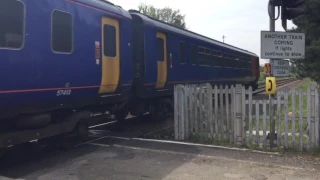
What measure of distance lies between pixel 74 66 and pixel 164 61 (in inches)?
196

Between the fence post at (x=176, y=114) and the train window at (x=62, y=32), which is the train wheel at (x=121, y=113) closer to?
the fence post at (x=176, y=114)

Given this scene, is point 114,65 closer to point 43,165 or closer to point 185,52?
point 43,165

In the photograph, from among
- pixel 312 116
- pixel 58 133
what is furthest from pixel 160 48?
pixel 312 116

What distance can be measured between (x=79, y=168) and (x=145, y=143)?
2.35 m

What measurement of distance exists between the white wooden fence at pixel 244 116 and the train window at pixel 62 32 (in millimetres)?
3278

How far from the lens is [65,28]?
24.1 ft

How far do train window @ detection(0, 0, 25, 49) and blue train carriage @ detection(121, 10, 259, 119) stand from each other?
4.83m

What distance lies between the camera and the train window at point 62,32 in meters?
7.01

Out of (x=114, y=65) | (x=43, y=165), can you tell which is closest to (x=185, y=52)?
(x=114, y=65)

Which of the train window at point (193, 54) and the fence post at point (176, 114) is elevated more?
the train window at point (193, 54)

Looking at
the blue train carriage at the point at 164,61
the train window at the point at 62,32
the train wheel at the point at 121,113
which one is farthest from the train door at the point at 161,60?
the train window at the point at 62,32

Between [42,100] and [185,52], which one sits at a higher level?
[185,52]

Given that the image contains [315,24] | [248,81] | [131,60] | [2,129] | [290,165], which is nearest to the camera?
[2,129]

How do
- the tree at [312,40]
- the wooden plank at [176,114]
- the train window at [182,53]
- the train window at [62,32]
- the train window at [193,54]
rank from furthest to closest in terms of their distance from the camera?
the train window at [193,54] < the tree at [312,40] < the train window at [182,53] < the wooden plank at [176,114] < the train window at [62,32]
